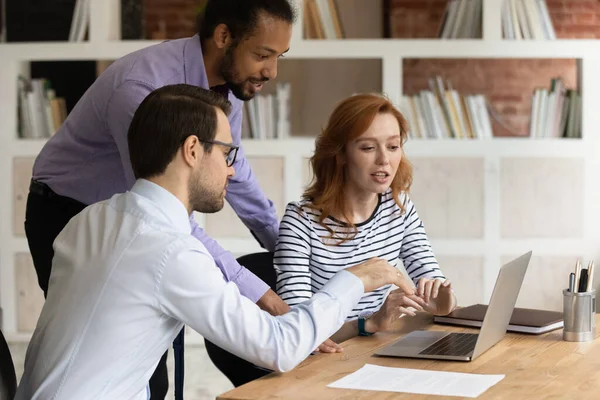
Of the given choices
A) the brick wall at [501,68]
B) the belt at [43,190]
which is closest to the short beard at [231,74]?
the belt at [43,190]

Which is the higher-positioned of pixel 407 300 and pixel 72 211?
pixel 72 211

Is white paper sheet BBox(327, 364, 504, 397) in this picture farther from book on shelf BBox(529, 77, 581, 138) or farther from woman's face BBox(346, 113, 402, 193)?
book on shelf BBox(529, 77, 581, 138)

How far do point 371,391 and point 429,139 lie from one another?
10.9 ft

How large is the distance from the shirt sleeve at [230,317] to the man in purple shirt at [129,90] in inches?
23.7

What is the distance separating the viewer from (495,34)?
4.82m

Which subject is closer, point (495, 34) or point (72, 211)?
point (72, 211)

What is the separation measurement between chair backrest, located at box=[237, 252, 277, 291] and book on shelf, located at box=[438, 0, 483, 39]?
2665mm

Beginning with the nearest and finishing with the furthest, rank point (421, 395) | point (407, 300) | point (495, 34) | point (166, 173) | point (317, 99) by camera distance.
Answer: point (421, 395), point (166, 173), point (407, 300), point (495, 34), point (317, 99)

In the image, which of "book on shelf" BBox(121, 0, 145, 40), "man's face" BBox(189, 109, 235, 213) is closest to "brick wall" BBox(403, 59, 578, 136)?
"book on shelf" BBox(121, 0, 145, 40)

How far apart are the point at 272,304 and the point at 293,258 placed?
0.26 meters

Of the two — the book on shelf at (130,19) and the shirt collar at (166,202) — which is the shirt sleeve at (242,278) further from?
the book on shelf at (130,19)

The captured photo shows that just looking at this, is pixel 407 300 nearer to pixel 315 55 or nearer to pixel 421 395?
pixel 421 395

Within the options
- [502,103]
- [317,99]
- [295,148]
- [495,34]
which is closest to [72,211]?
[295,148]

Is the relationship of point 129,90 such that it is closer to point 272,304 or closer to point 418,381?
point 272,304
